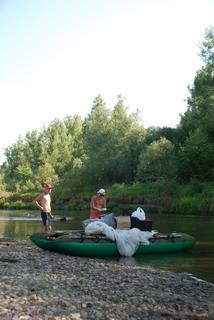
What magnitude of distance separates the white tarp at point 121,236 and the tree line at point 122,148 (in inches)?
1331

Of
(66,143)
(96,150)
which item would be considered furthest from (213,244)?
(66,143)

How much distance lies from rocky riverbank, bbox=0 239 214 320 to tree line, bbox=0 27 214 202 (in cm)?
3806

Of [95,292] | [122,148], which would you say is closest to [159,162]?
[122,148]

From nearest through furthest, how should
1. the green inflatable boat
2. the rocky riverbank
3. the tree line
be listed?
1. the rocky riverbank
2. the green inflatable boat
3. the tree line

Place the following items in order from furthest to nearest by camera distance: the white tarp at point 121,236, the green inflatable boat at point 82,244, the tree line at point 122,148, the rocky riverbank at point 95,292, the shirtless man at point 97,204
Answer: the tree line at point 122,148 → the shirtless man at point 97,204 → the white tarp at point 121,236 → the green inflatable boat at point 82,244 → the rocky riverbank at point 95,292

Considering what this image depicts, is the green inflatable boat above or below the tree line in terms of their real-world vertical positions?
below

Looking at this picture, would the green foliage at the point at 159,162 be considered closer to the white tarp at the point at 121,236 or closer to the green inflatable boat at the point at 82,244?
the green inflatable boat at the point at 82,244

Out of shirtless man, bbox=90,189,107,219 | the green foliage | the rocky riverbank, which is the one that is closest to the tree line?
the green foliage

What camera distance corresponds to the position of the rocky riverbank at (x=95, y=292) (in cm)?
809

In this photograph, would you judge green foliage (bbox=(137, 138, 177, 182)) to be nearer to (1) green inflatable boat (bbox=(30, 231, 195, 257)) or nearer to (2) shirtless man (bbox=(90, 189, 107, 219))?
(2) shirtless man (bbox=(90, 189, 107, 219))

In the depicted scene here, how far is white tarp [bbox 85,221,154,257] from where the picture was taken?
16594mm

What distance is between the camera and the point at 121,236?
16.6 metres

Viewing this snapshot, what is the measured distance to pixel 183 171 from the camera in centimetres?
5234

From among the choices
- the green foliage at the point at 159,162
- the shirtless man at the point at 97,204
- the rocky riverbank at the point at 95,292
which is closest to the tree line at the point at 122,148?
the green foliage at the point at 159,162
